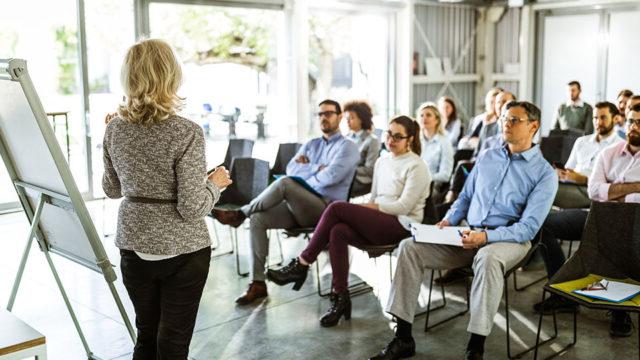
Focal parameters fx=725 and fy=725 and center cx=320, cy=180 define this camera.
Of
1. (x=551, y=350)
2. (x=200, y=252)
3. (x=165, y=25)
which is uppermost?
(x=165, y=25)

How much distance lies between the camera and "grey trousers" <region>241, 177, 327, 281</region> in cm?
538

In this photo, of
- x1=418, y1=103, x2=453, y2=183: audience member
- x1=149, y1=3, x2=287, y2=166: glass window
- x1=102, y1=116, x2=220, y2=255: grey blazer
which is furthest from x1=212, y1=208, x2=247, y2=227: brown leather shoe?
x1=149, y1=3, x2=287, y2=166: glass window

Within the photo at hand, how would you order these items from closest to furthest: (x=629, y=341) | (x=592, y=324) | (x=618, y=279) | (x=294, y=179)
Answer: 1. (x=618, y=279)
2. (x=629, y=341)
3. (x=592, y=324)
4. (x=294, y=179)

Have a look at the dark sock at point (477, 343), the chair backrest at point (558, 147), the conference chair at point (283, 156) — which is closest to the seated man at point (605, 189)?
the dark sock at point (477, 343)

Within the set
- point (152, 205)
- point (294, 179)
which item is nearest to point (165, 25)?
point (294, 179)

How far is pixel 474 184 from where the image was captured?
4.66 m

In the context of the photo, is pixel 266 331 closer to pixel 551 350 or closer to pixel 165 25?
pixel 551 350

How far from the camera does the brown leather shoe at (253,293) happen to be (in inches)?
207

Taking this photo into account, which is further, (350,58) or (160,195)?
(350,58)

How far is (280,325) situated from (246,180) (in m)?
1.65

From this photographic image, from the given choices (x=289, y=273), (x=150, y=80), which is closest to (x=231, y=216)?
(x=289, y=273)

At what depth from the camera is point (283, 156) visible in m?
6.88

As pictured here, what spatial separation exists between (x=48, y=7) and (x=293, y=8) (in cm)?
352

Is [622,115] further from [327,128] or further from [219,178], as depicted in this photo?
[219,178]
